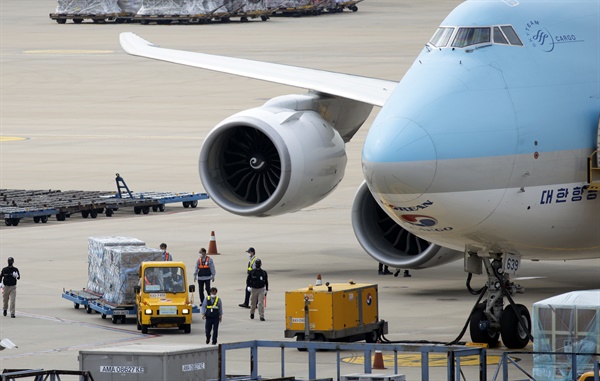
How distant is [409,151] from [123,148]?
40.9m

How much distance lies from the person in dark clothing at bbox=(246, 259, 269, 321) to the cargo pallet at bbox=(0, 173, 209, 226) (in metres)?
16.7

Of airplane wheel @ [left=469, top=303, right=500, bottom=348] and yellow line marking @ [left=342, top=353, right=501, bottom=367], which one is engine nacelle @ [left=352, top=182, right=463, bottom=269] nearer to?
yellow line marking @ [left=342, top=353, right=501, bottom=367]

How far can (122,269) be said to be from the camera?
3250cm

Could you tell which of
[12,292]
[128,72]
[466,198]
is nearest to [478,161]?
[466,198]

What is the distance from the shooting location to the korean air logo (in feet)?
84.9

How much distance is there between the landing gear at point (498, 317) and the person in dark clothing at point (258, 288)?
5.68 m

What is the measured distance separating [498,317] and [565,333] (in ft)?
11.5

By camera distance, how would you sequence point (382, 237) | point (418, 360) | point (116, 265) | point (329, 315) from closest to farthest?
point (418, 360), point (329, 315), point (116, 265), point (382, 237)

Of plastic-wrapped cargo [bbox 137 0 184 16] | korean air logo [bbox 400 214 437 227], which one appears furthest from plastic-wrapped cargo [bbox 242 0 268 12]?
korean air logo [bbox 400 214 437 227]

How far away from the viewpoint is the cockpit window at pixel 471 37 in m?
26.8

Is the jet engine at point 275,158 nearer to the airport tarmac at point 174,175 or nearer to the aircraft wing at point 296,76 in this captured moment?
the aircraft wing at point 296,76

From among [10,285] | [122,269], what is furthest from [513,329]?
[10,285]

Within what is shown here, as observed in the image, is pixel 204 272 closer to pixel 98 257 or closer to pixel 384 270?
pixel 98 257

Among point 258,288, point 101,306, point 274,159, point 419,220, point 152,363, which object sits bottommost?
point 101,306
